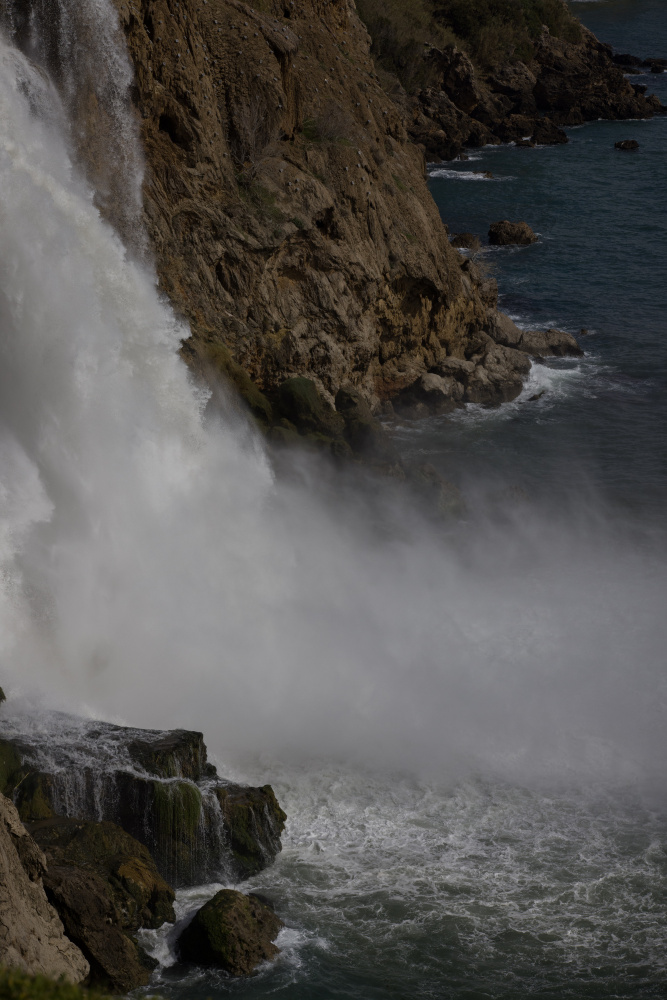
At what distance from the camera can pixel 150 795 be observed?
51.6 ft

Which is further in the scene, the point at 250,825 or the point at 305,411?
the point at 305,411

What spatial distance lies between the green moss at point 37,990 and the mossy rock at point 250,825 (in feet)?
25.3

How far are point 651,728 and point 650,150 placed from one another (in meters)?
60.0

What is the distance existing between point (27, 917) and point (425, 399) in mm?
25338

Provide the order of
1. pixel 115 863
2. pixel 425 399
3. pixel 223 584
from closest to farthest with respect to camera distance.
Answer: pixel 115 863
pixel 223 584
pixel 425 399

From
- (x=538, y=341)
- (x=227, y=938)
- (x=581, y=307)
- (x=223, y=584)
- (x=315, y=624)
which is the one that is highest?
Result: (x=581, y=307)

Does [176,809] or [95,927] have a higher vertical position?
[176,809]

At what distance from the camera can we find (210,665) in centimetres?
2106

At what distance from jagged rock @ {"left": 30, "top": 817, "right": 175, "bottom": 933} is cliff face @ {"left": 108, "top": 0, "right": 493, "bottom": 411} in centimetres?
1472

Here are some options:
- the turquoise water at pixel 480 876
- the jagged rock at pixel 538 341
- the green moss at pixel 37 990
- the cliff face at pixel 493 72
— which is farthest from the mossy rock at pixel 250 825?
the cliff face at pixel 493 72

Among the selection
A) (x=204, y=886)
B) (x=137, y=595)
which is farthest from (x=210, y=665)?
→ (x=204, y=886)

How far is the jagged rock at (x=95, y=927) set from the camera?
1298 cm

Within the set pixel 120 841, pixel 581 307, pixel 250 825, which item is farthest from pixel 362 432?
pixel 581 307

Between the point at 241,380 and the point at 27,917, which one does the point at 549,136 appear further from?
the point at 27,917
